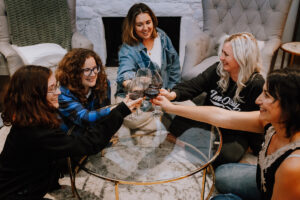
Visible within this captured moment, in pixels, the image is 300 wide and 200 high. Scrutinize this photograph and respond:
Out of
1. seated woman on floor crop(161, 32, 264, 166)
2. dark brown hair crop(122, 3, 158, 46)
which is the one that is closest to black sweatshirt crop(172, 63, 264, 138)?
seated woman on floor crop(161, 32, 264, 166)

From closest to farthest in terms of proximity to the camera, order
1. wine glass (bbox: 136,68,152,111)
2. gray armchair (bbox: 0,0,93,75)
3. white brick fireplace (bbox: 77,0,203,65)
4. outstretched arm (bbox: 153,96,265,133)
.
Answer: outstretched arm (bbox: 153,96,265,133)
wine glass (bbox: 136,68,152,111)
gray armchair (bbox: 0,0,93,75)
white brick fireplace (bbox: 77,0,203,65)

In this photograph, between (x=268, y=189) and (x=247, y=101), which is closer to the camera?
(x=268, y=189)

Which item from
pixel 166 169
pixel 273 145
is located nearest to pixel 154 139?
pixel 166 169

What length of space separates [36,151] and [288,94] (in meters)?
1.04

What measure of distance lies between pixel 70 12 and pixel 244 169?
227 cm

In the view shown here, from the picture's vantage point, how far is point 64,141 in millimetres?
1254

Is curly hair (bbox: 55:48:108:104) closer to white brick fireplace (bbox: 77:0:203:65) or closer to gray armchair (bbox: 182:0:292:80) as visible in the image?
gray armchair (bbox: 182:0:292:80)

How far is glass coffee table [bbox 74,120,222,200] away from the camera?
158 centimetres

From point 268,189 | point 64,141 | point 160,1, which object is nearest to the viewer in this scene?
point 268,189

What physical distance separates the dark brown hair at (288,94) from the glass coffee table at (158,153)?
0.56m

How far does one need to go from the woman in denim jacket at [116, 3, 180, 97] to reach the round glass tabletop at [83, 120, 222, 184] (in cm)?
50

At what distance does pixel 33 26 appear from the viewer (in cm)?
276

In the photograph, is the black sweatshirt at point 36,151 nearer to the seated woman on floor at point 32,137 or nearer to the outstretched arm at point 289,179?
the seated woman on floor at point 32,137

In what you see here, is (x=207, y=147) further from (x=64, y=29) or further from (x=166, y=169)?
(x=64, y=29)
